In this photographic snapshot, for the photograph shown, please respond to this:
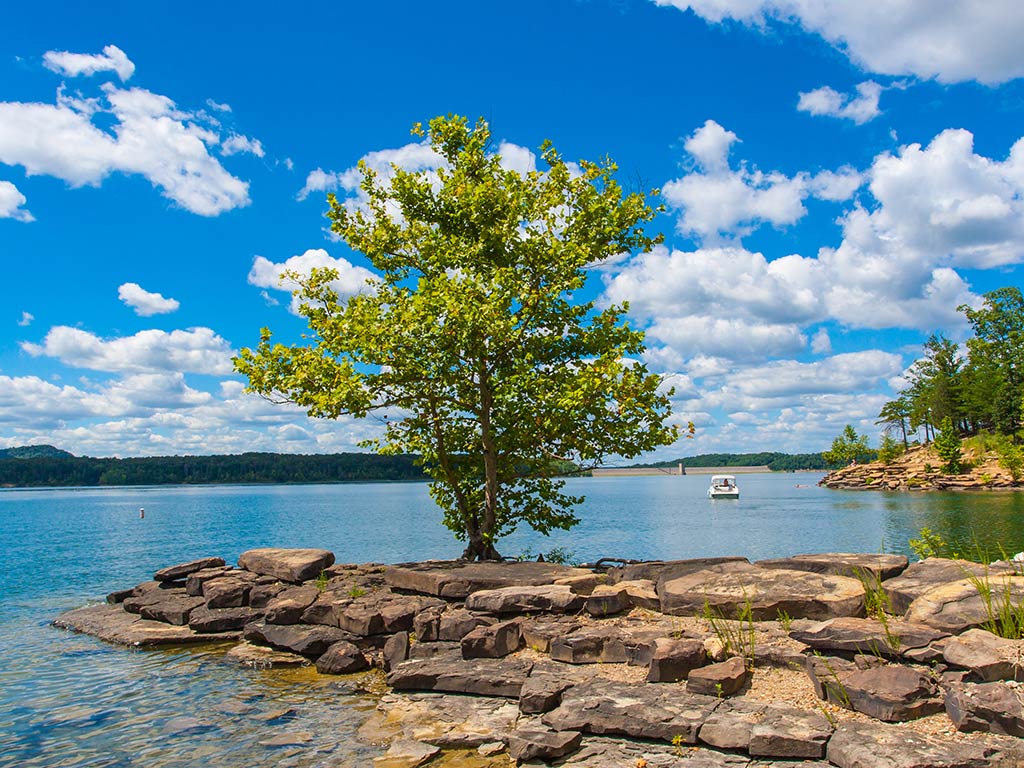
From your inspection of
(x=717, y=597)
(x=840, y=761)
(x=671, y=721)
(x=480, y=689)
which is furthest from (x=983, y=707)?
(x=480, y=689)

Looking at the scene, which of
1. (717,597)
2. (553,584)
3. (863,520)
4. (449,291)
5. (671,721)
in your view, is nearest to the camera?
(671,721)

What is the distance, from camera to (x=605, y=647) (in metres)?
11.8

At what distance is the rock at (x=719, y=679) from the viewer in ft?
32.2

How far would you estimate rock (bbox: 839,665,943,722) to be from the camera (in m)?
8.62

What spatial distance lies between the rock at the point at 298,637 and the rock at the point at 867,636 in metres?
8.53

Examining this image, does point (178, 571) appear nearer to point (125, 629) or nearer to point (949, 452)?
point (125, 629)

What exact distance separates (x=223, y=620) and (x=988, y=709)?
1516cm

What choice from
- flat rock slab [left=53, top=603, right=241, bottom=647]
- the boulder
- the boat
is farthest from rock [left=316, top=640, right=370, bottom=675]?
the boat

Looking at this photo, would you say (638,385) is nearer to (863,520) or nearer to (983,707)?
(983,707)

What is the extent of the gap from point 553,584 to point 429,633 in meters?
2.55

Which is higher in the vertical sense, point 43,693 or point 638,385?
point 638,385


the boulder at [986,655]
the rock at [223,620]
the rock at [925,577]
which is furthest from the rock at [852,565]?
the rock at [223,620]

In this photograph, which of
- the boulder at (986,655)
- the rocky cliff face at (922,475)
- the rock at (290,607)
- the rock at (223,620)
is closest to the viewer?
the boulder at (986,655)

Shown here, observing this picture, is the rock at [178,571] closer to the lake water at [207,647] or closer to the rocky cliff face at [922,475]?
the lake water at [207,647]
